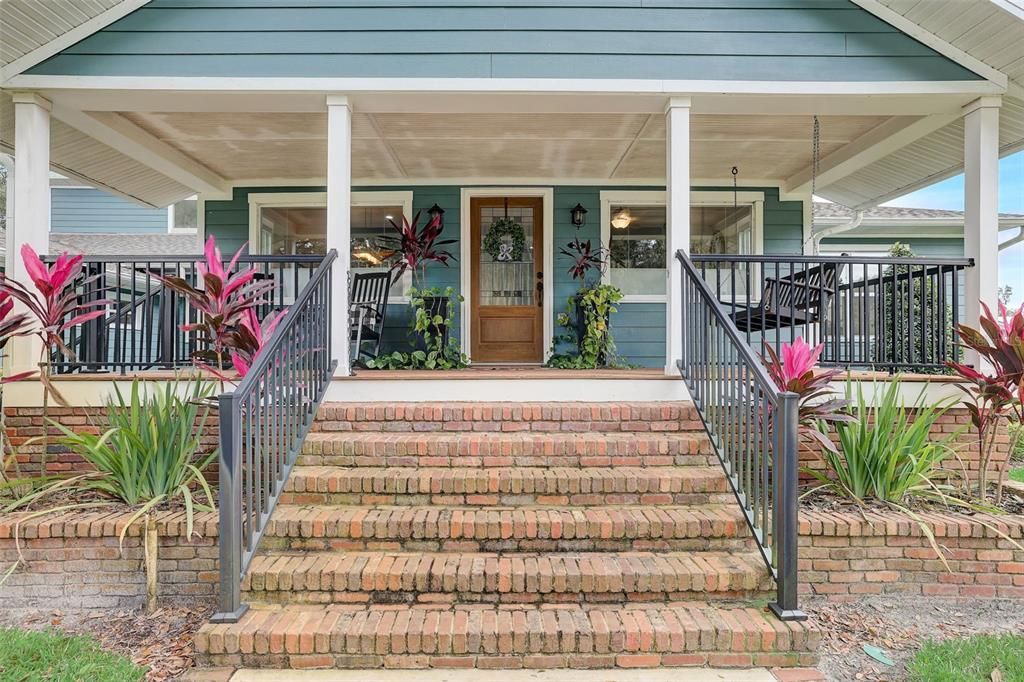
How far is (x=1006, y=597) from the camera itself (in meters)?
2.91

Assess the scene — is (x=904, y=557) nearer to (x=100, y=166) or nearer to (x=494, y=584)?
(x=494, y=584)

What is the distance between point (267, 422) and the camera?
2691mm

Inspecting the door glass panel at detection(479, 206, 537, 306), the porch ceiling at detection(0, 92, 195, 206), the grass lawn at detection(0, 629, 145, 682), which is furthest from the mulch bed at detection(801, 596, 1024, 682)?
the porch ceiling at detection(0, 92, 195, 206)

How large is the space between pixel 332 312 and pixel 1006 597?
13.2ft

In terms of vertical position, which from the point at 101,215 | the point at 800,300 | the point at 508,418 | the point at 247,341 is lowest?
the point at 508,418

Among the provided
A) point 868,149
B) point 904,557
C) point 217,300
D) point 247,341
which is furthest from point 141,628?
point 868,149

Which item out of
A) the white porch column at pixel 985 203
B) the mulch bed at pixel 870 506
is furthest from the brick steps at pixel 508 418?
the white porch column at pixel 985 203

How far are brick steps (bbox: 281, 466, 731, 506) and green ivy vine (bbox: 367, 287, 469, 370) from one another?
205cm

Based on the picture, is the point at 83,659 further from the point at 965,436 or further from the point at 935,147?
the point at 935,147

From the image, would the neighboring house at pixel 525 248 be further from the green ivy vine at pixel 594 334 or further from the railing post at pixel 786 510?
the green ivy vine at pixel 594 334

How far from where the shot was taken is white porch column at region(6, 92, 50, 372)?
3891 millimetres

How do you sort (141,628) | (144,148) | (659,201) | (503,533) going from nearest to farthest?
(141,628), (503,533), (144,148), (659,201)

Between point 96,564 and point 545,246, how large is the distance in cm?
461

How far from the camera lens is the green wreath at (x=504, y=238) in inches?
248
